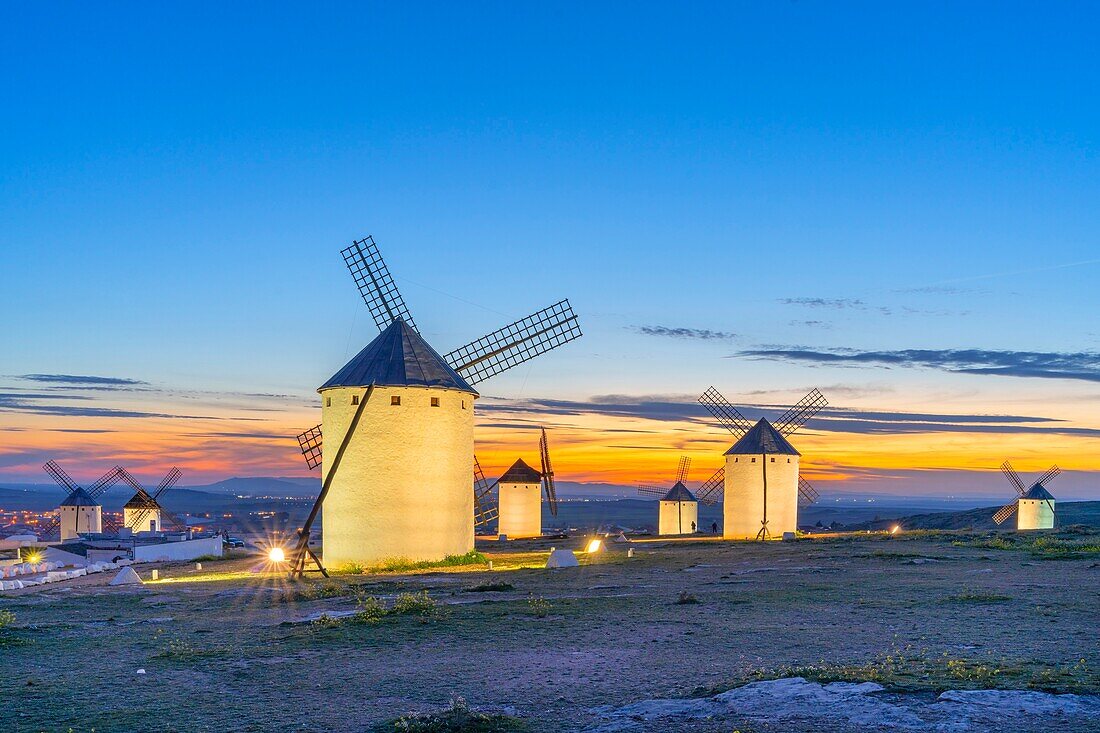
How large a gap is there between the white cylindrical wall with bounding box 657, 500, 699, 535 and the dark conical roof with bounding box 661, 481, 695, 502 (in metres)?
0.29

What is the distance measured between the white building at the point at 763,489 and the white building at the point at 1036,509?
103 ft

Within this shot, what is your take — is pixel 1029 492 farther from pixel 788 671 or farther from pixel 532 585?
pixel 788 671

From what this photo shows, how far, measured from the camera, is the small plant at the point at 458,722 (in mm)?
8070

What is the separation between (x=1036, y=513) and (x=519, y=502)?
4318cm

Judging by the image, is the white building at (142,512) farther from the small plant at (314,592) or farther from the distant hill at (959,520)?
the distant hill at (959,520)

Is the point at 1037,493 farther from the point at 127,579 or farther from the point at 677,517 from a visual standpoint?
the point at 127,579

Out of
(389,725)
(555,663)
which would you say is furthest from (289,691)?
(555,663)

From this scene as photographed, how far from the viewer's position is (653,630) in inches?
550

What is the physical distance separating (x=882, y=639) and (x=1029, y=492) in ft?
227

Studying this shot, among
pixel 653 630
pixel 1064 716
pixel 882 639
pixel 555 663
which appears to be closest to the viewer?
pixel 1064 716

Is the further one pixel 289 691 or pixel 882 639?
pixel 882 639

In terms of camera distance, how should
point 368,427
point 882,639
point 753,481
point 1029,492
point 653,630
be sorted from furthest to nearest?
point 1029,492 → point 753,481 → point 368,427 → point 653,630 → point 882,639

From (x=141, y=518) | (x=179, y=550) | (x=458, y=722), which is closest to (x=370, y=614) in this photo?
(x=458, y=722)

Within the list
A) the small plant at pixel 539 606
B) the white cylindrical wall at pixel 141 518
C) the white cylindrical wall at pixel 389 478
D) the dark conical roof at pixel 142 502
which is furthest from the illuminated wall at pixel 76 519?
the small plant at pixel 539 606
